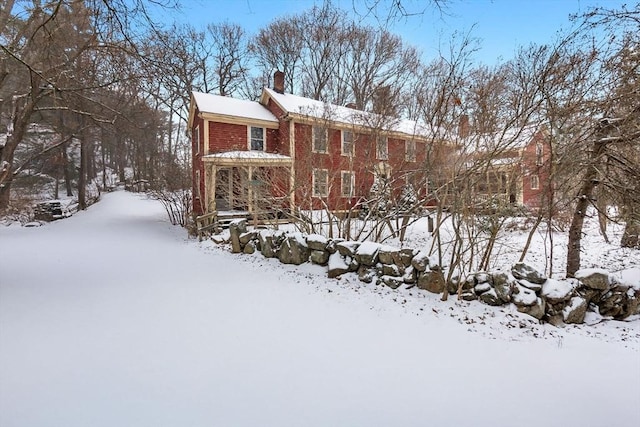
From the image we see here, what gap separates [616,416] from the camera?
8.32ft

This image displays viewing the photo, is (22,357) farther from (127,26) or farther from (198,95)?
(198,95)

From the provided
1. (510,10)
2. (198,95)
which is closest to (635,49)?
(510,10)

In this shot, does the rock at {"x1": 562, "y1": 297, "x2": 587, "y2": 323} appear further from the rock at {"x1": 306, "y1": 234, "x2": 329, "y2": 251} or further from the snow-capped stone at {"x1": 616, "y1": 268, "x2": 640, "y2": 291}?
the rock at {"x1": 306, "y1": 234, "x2": 329, "y2": 251}

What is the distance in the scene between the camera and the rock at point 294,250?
6488 millimetres

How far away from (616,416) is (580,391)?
0.90ft

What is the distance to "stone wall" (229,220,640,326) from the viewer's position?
434cm

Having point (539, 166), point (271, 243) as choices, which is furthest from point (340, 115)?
point (539, 166)

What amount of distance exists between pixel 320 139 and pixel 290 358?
640 cm

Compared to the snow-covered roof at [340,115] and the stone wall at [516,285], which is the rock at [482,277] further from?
the snow-covered roof at [340,115]

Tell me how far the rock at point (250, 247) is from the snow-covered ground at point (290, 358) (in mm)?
1978

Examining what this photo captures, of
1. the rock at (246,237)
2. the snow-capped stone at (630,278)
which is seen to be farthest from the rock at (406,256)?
the rock at (246,237)

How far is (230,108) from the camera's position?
1391 cm

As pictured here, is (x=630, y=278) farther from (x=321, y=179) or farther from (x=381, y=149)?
(x=321, y=179)

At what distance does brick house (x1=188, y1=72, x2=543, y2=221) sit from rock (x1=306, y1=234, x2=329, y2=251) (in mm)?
1708
